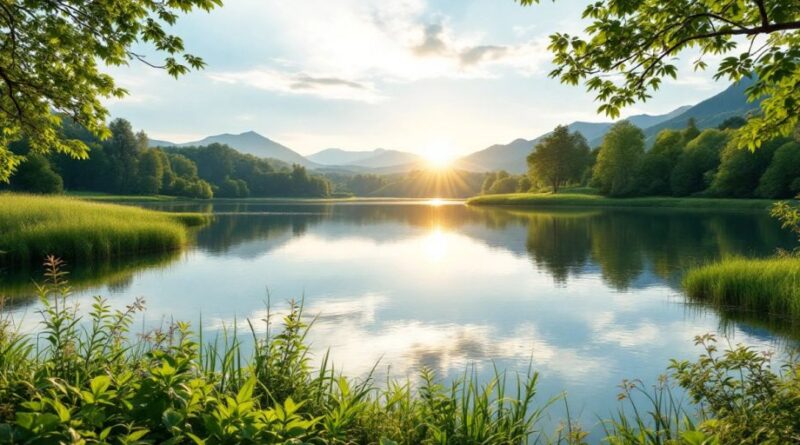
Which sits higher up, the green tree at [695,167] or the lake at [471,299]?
the green tree at [695,167]

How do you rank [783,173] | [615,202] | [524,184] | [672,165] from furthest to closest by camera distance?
[524,184] < [672,165] < [615,202] < [783,173]

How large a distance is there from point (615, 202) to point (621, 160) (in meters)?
11.0

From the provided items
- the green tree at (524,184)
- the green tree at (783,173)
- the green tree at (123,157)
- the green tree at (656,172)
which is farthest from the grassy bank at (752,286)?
the green tree at (123,157)

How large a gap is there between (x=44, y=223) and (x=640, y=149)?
10424 centimetres

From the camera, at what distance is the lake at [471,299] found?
1243 centimetres

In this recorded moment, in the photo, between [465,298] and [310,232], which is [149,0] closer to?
[465,298]

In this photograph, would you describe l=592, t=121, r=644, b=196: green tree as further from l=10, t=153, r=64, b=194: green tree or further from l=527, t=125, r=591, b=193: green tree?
l=10, t=153, r=64, b=194: green tree

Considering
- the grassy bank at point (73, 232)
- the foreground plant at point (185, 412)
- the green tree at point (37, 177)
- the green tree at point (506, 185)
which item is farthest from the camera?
the green tree at point (506, 185)

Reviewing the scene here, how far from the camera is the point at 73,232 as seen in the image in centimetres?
2700

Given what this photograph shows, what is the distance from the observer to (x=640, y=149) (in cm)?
10219

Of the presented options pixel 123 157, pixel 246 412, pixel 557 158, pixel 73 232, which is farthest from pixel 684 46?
pixel 123 157

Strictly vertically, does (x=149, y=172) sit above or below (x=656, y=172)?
above

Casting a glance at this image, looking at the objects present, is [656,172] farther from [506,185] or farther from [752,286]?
[752,286]

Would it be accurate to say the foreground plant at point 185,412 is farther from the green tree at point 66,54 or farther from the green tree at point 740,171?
the green tree at point 740,171
